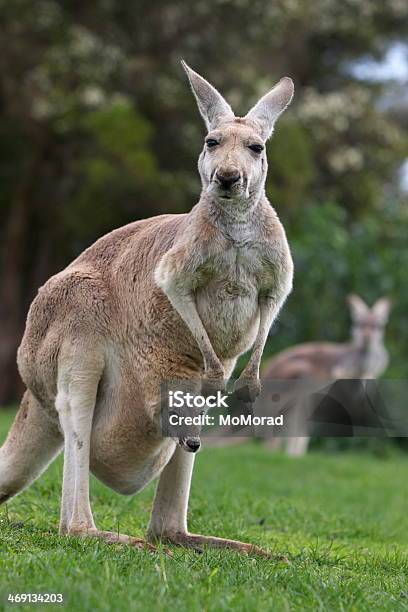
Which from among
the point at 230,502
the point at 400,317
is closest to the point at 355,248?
the point at 400,317

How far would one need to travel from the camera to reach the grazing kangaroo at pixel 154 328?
13.0ft

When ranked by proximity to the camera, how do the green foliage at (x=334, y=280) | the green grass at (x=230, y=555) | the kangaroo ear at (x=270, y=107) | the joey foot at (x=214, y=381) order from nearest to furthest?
1. the green grass at (x=230, y=555)
2. the joey foot at (x=214, y=381)
3. the kangaroo ear at (x=270, y=107)
4. the green foliage at (x=334, y=280)

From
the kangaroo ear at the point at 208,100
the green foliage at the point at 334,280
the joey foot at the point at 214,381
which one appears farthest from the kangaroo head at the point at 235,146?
the green foliage at the point at 334,280

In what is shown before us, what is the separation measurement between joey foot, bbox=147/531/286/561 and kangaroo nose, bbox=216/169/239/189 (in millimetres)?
1438

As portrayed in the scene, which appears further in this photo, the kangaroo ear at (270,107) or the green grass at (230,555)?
the kangaroo ear at (270,107)

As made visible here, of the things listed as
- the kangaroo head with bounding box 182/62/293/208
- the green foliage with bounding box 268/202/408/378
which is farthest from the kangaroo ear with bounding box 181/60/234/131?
the green foliage with bounding box 268/202/408/378

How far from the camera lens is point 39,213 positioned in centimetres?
1619

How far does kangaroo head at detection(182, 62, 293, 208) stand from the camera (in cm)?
379

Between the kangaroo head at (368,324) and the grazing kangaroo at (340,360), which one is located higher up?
the kangaroo head at (368,324)

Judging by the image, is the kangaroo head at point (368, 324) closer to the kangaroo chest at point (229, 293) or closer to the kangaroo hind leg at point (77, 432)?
the kangaroo hind leg at point (77, 432)

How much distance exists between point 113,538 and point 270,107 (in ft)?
5.79

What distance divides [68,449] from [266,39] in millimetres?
11920

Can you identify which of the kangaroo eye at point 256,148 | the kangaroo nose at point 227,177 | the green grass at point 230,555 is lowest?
the green grass at point 230,555

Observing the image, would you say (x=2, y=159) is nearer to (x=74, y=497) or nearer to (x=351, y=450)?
(x=351, y=450)
